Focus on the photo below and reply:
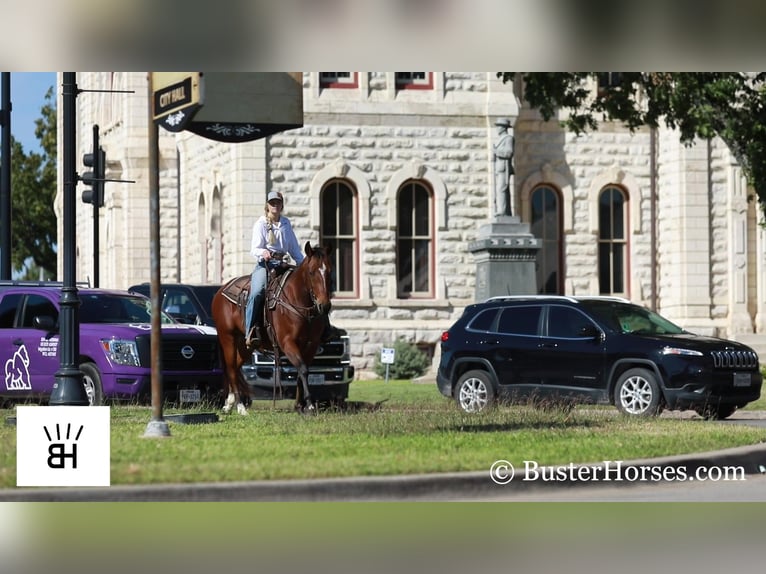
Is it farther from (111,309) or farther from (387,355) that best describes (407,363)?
(111,309)

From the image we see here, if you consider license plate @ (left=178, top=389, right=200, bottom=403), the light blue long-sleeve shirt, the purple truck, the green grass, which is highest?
the light blue long-sleeve shirt

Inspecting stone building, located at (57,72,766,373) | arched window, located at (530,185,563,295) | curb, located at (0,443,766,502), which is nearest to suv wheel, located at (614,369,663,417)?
curb, located at (0,443,766,502)

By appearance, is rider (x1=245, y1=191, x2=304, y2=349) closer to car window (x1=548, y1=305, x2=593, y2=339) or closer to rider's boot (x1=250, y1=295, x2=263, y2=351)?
rider's boot (x1=250, y1=295, x2=263, y2=351)

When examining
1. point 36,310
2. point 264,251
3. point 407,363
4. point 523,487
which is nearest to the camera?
point 523,487

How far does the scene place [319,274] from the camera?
16.0 metres

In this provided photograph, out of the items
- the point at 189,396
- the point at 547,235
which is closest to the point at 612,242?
the point at 547,235

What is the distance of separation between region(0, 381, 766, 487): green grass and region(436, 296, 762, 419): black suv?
119 cm

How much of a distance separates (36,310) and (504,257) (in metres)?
13.1

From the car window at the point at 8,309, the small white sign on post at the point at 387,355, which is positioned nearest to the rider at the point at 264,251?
the car window at the point at 8,309

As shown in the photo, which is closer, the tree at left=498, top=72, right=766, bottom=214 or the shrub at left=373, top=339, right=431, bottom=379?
the tree at left=498, top=72, right=766, bottom=214

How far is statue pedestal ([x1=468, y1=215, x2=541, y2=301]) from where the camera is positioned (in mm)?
28344

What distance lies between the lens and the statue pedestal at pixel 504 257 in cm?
2834

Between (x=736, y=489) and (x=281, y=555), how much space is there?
351 cm
